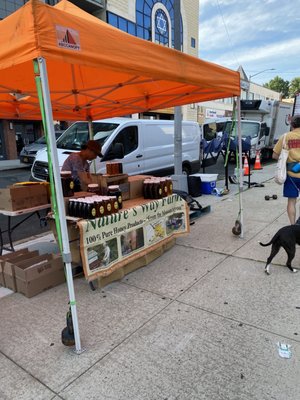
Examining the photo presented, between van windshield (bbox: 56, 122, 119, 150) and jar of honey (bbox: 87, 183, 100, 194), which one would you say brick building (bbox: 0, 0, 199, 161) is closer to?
van windshield (bbox: 56, 122, 119, 150)

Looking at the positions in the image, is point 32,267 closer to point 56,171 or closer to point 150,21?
point 56,171

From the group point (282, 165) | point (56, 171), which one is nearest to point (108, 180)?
point (56, 171)

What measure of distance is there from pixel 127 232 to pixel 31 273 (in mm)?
1145

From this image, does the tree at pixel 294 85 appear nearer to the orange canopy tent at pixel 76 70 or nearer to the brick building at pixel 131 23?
the brick building at pixel 131 23

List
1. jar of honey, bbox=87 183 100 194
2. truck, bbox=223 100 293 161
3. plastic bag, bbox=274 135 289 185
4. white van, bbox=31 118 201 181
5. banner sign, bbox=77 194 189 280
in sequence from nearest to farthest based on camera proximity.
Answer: banner sign, bbox=77 194 189 280 → jar of honey, bbox=87 183 100 194 → plastic bag, bbox=274 135 289 185 → white van, bbox=31 118 201 181 → truck, bbox=223 100 293 161

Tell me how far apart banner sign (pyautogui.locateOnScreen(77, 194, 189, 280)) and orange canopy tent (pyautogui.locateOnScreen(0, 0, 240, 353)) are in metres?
0.76

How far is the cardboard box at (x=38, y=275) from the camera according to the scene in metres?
3.45

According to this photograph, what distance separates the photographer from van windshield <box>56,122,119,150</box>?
745cm

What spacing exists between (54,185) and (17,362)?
4.67ft

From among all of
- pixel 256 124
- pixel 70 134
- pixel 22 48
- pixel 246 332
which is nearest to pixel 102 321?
pixel 246 332

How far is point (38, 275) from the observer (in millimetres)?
3535

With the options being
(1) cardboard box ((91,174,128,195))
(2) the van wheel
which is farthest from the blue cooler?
(1) cardboard box ((91,174,128,195))

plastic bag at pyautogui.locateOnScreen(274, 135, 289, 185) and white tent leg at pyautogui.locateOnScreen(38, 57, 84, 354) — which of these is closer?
white tent leg at pyautogui.locateOnScreen(38, 57, 84, 354)

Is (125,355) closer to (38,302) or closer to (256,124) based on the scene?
(38,302)
